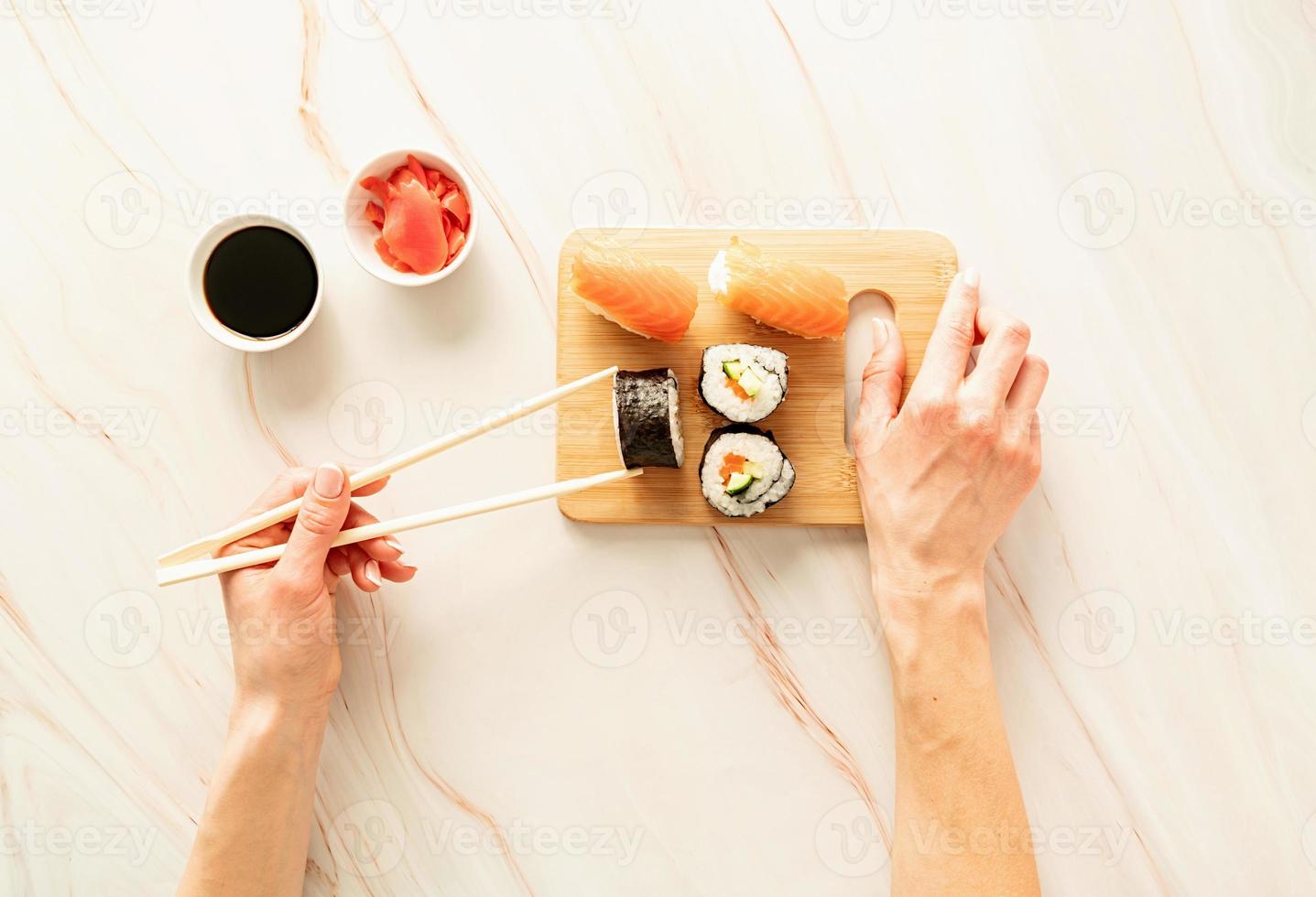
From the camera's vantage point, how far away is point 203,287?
1.64 m

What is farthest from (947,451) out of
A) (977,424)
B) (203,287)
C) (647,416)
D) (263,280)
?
(203,287)

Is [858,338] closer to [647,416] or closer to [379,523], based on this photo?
[647,416]

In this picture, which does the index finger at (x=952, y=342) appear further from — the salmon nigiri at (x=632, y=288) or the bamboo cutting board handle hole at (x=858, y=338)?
the salmon nigiri at (x=632, y=288)

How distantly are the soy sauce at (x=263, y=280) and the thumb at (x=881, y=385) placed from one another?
111cm

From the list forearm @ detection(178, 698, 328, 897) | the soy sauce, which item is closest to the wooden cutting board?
the soy sauce

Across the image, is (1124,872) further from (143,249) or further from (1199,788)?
(143,249)

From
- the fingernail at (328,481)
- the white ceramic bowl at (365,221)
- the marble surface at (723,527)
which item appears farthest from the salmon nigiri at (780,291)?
the fingernail at (328,481)

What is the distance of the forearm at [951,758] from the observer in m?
1.60

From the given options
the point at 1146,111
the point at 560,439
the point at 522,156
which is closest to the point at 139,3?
the point at 522,156

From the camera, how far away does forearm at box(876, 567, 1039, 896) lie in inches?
63.2

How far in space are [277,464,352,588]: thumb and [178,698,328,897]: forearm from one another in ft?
0.97

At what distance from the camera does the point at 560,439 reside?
1.71m

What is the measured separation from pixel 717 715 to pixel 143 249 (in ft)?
5.18

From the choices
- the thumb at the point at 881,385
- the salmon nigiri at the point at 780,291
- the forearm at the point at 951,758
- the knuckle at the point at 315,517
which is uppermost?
the salmon nigiri at the point at 780,291
